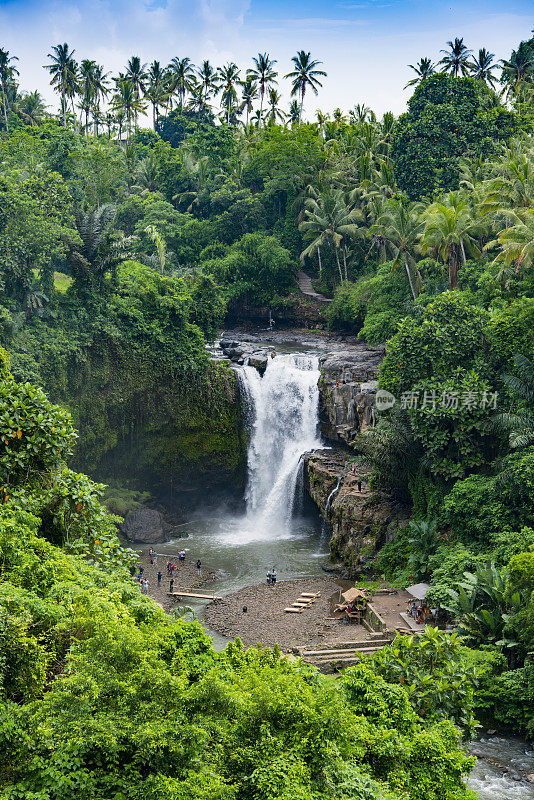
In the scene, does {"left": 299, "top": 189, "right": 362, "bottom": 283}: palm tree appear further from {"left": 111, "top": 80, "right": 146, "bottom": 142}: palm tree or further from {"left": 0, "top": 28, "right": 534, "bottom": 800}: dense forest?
{"left": 111, "top": 80, "right": 146, "bottom": 142}: palm tree

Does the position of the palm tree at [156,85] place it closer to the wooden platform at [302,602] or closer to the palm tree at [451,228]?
the palm tree at [451,228]

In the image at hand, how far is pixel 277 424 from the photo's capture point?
35062 mm

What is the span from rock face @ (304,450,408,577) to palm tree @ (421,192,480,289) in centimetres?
1097

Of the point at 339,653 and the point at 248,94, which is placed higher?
the point at 248,94

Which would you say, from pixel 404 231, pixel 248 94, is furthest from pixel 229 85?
pixel 404 231

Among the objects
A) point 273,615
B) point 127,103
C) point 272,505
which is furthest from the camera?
point 127,103

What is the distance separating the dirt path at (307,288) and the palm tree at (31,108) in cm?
3083

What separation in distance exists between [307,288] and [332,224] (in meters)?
4.99

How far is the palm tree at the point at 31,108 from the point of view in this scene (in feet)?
208

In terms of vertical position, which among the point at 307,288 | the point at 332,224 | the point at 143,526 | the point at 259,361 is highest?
the point at 332,224

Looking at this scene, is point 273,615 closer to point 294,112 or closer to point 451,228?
point 451,228

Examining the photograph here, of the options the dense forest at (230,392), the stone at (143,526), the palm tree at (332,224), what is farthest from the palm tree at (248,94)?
the stone at (143,526)

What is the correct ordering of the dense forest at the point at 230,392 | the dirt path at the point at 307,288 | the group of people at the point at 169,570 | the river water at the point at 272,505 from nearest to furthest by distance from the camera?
1. the dense forest at the point at 230,392
2. the group of people at the point at 169,570
3. the river water at the point at 272,505
4. the dirt path at the point at 307,288

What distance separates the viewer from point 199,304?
1422 inches
